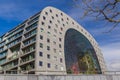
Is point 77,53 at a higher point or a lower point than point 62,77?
higher

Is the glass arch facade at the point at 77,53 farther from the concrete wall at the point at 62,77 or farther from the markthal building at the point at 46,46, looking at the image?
the concrete wall at the point at 62,77

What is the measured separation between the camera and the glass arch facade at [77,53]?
2597 inches

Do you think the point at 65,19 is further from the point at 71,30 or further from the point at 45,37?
the point at 45,37

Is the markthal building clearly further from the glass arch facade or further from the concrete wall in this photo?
the concrete wall

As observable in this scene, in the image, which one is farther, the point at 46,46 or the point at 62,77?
the point at 46,46

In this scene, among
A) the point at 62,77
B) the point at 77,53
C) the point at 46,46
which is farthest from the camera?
the point at 77,53

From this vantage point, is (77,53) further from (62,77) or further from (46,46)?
(62,77)

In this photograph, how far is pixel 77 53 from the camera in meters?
71.4

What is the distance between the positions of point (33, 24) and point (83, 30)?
31525 mm

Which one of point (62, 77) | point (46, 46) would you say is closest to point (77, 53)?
point (46, 46)

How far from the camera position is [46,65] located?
54875 mm

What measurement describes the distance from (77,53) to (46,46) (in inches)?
682

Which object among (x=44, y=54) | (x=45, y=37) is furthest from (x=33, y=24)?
(x=44, y=54)

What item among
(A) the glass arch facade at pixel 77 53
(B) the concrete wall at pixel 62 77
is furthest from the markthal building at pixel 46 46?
(B) the concrete wall at pixel 62 77
